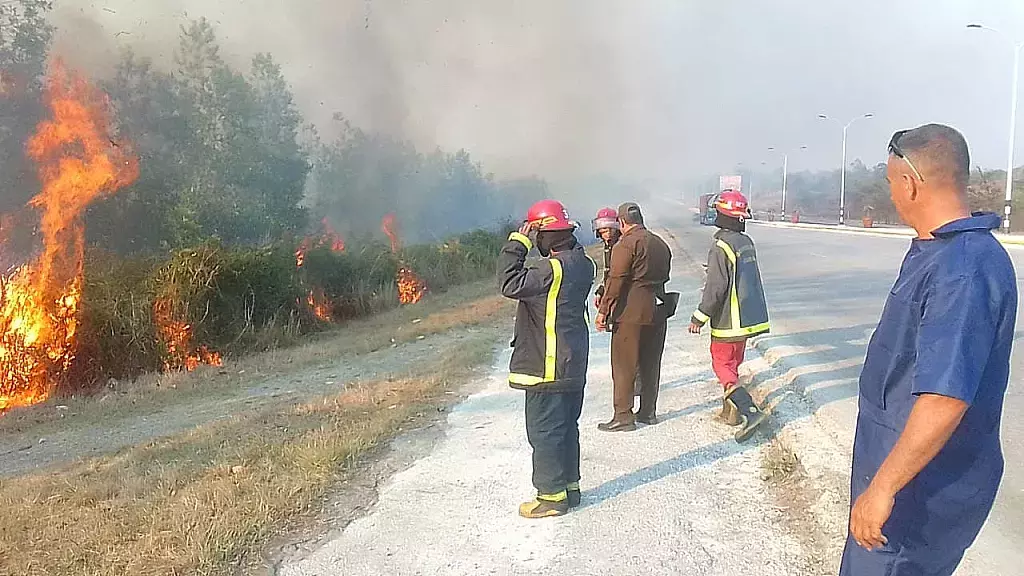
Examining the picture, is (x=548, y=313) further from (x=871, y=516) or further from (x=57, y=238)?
(x=57, y=238)

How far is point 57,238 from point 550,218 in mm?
9141

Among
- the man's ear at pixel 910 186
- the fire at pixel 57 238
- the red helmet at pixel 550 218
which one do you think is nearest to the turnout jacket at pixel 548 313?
the red helmet at pixel 550 218

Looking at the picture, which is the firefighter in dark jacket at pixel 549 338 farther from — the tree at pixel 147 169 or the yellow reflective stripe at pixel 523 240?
the tree at pixel 147 169

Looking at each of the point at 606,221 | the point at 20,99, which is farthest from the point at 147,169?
the point at 606,221

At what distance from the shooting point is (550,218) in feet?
11.4

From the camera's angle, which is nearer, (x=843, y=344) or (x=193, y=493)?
(x=193, y=493)

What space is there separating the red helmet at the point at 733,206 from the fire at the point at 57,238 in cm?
734

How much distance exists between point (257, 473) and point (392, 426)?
41.7 inches

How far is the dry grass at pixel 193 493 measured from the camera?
3043 millimetres

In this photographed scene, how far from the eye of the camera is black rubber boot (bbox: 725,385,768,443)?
14.6ft

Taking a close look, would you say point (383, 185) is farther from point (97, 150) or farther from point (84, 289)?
point (84, 289)

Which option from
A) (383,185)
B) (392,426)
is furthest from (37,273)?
(383,185)

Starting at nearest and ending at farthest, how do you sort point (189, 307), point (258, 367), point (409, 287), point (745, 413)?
point (745, 413) → point (258, 367) → point (189, 307) → point (409, 287)

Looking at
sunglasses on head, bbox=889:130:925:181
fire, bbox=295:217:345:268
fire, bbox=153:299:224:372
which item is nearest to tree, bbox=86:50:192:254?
fire, bbox=295:217:345:268
